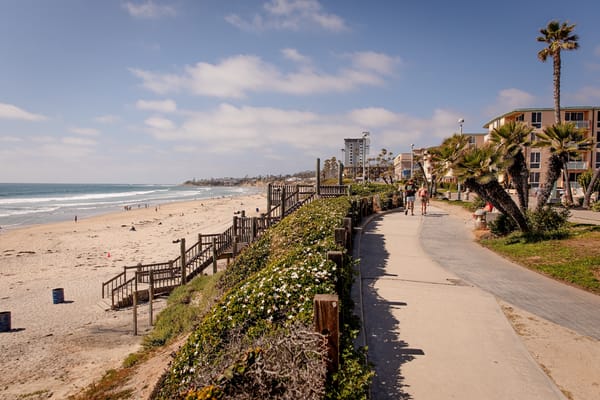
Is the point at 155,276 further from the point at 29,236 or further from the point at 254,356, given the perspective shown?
the point at 29,236

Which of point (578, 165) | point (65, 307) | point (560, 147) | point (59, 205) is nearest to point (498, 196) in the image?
point (560, 147)

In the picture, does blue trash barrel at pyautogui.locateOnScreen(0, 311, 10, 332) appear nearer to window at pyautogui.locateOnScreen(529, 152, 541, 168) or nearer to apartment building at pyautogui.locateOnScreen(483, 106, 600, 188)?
apartment building at pyautogui.locateOnScreen(483, 106, 600, 188)

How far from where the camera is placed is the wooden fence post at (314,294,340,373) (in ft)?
10.9

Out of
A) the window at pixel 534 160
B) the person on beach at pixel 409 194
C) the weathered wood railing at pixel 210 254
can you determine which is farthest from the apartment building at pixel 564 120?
the weathered wood railing at pixel 210 254

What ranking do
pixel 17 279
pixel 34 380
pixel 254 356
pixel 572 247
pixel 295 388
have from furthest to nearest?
pixel 17 279
pixel 572 247
pixel 34 380
pixel 254 356
pixel 295 388

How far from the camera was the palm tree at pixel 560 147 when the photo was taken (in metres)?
13.9

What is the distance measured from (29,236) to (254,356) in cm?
4091

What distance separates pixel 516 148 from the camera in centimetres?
1357

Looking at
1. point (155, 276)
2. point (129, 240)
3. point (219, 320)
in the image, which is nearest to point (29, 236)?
point (129, 240)

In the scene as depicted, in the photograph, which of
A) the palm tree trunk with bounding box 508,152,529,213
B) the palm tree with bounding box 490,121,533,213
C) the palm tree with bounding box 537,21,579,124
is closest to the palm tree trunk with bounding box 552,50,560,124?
the palm tree with bounding box 537,21,579,124

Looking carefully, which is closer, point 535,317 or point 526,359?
point 526,359

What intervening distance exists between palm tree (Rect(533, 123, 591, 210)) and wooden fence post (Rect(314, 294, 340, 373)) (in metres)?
14.3

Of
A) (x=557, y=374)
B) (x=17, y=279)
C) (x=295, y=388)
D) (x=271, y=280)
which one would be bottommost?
(x=17, y=279)

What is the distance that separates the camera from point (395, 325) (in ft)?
18.9
